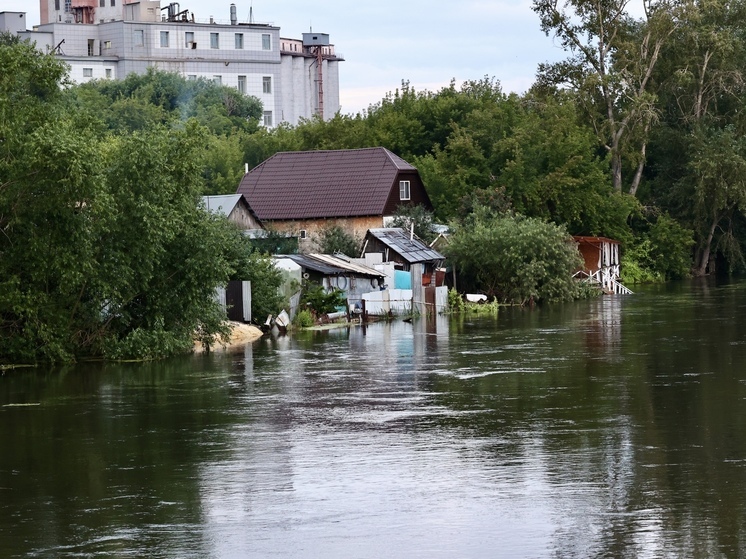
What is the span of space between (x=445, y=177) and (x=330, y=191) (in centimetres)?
749

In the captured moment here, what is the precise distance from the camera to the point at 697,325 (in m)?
38.1

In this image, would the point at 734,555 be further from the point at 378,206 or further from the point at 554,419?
the point at 378,206

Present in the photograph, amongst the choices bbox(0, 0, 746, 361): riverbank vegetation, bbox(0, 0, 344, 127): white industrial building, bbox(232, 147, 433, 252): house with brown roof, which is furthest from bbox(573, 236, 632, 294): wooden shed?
bbox(0, 0, 344, 127): white industrial building

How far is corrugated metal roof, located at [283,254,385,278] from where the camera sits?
43.8 metres

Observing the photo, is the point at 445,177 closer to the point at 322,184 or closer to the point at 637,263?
the point at 322,184

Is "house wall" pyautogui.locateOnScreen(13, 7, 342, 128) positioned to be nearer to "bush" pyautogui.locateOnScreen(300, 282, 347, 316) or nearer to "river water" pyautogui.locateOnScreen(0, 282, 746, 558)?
"bush" pyautogui.locateOnScreen(300, 282, 347, 316)

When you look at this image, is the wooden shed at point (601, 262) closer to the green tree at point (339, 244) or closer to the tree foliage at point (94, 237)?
the green tree at point (339, 244)

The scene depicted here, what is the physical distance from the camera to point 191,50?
10938 cm

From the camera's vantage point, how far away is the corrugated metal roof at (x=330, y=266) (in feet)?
144

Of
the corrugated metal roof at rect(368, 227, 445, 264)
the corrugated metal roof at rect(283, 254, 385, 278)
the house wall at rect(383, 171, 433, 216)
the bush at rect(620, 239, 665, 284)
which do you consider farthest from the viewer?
the bush at rect(620, 239, 665, 284)

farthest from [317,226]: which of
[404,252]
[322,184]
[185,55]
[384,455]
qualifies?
[185,55]

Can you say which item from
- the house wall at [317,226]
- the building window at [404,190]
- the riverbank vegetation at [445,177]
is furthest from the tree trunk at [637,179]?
the house wall at [317,226]

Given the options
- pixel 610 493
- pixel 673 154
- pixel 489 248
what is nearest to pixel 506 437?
pixel 610 493

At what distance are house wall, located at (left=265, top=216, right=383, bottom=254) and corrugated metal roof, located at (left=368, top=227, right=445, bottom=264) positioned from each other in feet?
8.74
